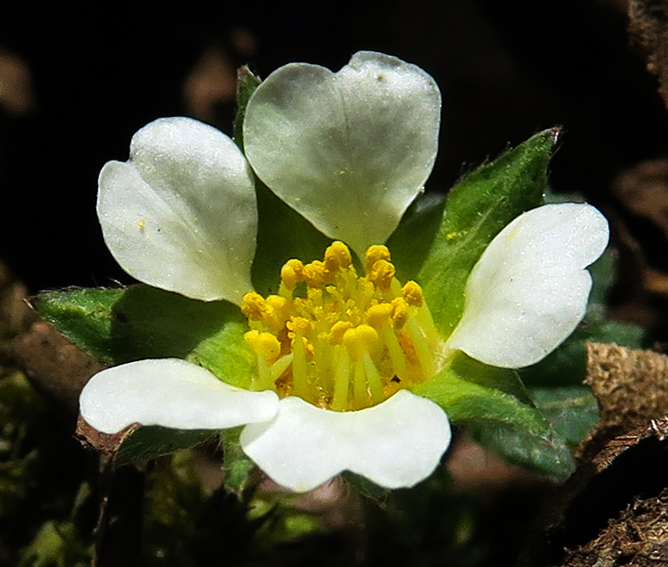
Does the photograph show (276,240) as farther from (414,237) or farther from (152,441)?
(152,441)

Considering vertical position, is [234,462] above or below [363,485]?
above

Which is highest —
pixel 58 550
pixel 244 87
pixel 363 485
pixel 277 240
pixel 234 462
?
pixel 244 87

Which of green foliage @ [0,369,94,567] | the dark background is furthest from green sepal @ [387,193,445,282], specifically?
the dark background

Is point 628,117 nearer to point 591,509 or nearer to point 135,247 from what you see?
point 591,509

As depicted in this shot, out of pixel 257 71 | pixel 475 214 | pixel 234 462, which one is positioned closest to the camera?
pixel 234 462

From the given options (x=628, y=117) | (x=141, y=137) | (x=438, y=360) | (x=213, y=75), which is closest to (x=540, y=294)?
(x=438, y=360)

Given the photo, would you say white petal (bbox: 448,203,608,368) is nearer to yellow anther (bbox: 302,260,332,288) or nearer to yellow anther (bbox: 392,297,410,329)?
yellow anther (bbox: 392,297,410,329)

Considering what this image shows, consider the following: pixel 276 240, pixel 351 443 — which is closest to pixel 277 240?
pixel 276 240

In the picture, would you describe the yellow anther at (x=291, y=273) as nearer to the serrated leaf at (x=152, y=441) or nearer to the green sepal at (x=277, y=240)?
the green sepal at (x=277, y=240)
